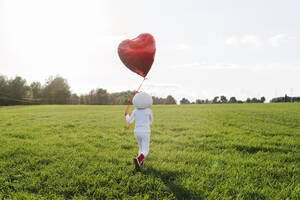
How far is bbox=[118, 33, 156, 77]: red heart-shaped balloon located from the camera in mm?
3969

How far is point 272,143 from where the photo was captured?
6.03 m

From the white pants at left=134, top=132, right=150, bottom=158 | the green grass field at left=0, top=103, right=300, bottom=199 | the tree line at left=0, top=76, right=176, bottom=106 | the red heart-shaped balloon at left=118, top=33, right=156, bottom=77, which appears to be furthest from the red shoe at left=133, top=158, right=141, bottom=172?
the tree line at left=0, top=76, right=176, bottom=106

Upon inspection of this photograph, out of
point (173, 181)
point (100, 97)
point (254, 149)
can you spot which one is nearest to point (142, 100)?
point (173, 181)

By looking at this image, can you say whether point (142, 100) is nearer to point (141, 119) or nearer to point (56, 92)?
point (141, 119)

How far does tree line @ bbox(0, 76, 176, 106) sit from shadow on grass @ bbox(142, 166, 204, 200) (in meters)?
43.6

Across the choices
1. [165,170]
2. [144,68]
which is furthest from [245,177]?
[144,68]

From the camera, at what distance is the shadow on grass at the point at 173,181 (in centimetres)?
307

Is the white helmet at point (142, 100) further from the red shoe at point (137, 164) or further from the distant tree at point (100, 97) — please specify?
the distant tree at point (100, 97)

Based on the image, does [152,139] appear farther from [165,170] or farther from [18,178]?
[18,178]

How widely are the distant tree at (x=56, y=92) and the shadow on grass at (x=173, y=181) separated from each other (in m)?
62.7

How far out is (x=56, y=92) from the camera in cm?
5916

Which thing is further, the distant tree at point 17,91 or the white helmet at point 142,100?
the distant tree at point 17,91

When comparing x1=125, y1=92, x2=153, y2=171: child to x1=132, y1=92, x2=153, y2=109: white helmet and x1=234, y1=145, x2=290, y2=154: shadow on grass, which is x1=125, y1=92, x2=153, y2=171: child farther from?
x1=234, y1=145, x2=290, y2=154: shadow on grass

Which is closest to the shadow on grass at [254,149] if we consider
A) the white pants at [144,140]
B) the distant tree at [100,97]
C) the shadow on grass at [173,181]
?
the shadow on grass at [173,181]
